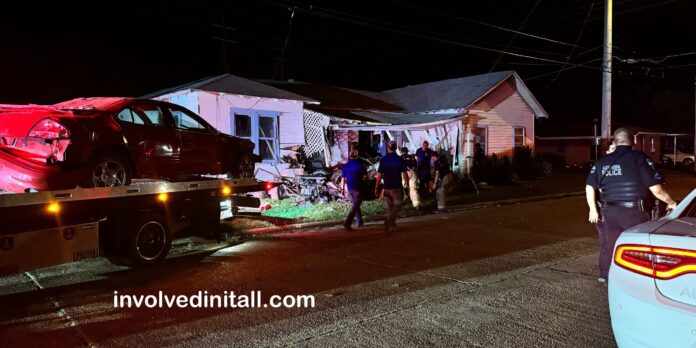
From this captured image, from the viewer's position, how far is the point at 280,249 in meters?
8.99

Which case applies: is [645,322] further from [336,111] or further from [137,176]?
[336,111]

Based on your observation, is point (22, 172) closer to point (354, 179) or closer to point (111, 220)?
point (111, 220)

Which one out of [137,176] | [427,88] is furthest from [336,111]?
[137,176]

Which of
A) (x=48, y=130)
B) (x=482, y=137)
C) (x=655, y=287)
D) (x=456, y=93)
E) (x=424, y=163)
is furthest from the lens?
(x=456, y=93)

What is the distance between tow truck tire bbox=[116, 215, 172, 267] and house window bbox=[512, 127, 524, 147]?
20618mm

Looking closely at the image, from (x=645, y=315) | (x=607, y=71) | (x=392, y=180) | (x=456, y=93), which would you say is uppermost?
(x=607, y=71)

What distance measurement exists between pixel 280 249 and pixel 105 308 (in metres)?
3.56

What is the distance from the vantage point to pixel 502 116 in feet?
81.0

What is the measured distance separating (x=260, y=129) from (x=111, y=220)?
926cm

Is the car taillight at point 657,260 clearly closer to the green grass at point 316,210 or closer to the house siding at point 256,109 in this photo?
the green grass at point 316,210

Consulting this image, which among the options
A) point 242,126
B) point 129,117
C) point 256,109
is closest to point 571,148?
point 256,109

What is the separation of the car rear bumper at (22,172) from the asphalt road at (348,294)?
4.28 ft

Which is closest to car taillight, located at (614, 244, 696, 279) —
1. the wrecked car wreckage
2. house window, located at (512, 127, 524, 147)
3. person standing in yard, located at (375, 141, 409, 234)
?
person standing in yard, located at (375, 141, 409, 234)

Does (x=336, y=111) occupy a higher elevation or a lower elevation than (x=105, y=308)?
higher
